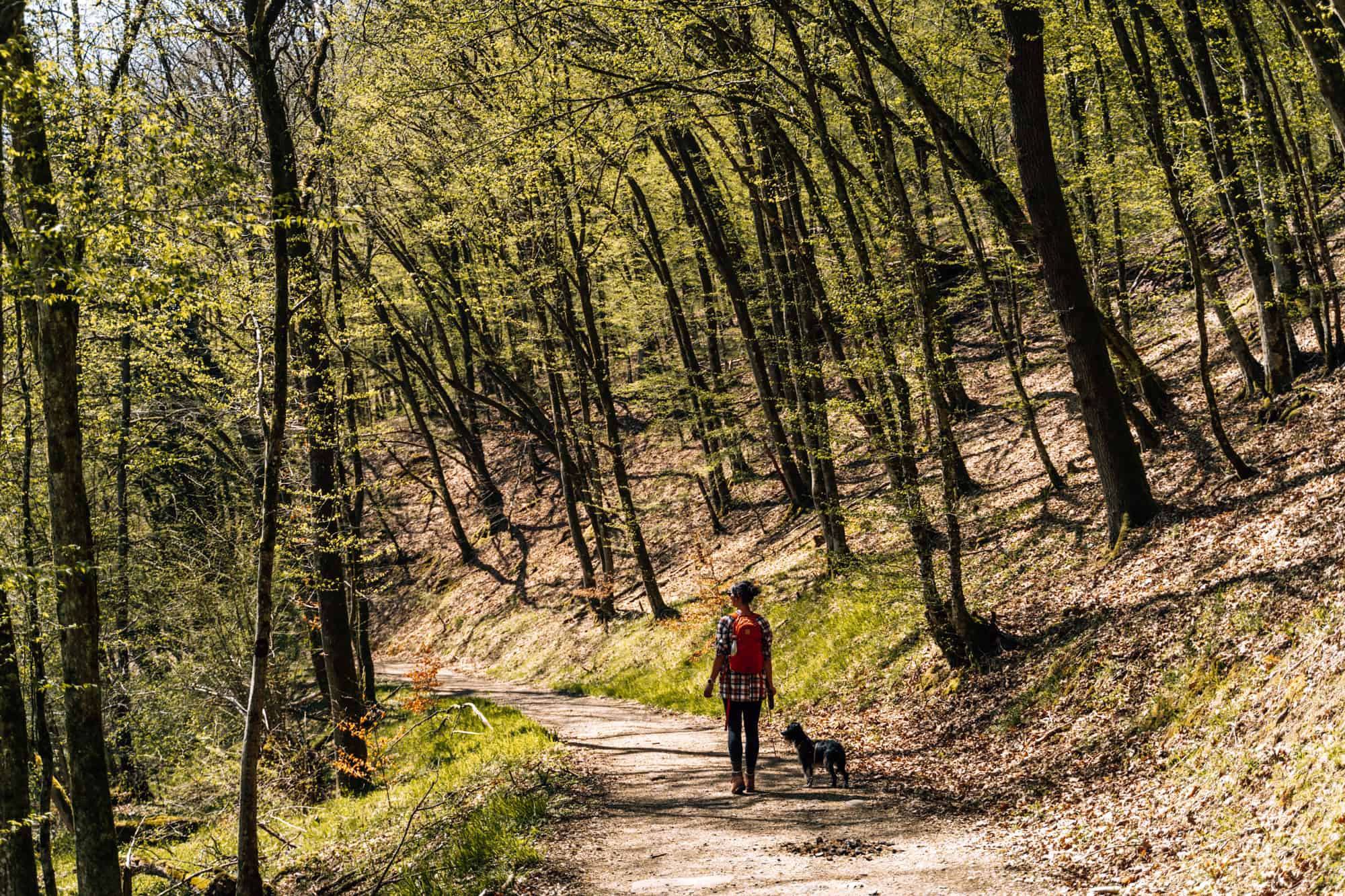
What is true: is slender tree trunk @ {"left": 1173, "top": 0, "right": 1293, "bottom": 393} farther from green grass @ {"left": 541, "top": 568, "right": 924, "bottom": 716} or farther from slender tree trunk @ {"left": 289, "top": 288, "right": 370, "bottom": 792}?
slender tree trunk @ {"left": 289, "top": 288, "right": 370, "bottom": 792}

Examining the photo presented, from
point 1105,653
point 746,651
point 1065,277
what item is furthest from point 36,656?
point 1065,277

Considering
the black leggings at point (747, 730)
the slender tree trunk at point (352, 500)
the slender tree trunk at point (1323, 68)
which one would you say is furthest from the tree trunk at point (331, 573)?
the slender tree trunk at point (1323, 68)

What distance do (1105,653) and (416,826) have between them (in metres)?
7.14

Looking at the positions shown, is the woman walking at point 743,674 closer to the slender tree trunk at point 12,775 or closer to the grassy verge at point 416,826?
the grassy verge at point 416,826

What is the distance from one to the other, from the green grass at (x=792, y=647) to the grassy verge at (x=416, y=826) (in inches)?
107

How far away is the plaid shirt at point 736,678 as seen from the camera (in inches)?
319

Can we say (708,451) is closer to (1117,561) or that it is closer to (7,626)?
(1117,561)

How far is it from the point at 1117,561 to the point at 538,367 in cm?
1477

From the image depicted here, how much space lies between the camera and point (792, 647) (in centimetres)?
1401

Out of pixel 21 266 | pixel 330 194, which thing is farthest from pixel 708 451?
pixel 21 266

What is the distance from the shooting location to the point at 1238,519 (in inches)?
355

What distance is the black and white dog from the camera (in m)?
7.96

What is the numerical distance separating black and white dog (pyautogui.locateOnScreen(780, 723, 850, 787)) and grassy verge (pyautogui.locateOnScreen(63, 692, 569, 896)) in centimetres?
238

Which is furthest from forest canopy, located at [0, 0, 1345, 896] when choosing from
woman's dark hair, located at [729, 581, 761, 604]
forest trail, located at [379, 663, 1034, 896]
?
forest trail, located at [379, 663, 1034, 896]
